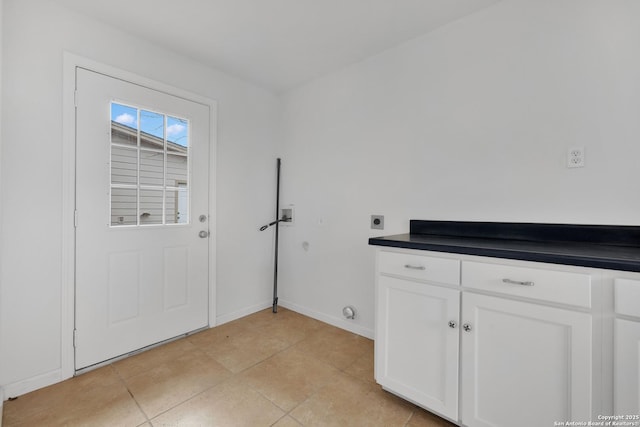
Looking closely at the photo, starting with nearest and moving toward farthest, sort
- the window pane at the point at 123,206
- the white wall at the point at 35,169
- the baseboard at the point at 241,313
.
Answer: the white wall at the point at 35,169
the window pane at the point at 123,206
the baseboard at the point at 241,313

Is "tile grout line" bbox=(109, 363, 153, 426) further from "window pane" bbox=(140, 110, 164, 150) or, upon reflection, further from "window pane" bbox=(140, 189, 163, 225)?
"window pane" bbox=(140, 110, 164, 150)

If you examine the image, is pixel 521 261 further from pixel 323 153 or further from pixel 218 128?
pixel 218 128

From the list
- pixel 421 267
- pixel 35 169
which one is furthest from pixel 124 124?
pixel 421 267

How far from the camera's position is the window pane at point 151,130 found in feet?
6.78

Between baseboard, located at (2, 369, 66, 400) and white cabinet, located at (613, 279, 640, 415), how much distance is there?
279cm

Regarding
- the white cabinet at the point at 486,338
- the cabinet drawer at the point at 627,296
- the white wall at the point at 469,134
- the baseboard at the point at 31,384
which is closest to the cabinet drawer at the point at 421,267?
the white cabinet at the point at 486,338

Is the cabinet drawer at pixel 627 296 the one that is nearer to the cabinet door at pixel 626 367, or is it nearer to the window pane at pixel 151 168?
the cabinet door at pixel 626 367

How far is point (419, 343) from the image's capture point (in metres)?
1.41

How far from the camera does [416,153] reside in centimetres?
206

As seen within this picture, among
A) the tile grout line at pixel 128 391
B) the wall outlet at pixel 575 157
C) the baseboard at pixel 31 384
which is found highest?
the wall outlet at pixel 575 157

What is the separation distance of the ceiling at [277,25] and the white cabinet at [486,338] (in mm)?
1548

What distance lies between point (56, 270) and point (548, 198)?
9.71ft

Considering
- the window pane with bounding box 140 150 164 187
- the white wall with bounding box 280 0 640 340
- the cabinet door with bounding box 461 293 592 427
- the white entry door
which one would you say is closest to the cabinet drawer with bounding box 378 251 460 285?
the cabinet door with bounding box 461 293 592 427

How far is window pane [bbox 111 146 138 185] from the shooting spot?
6.33 feet
